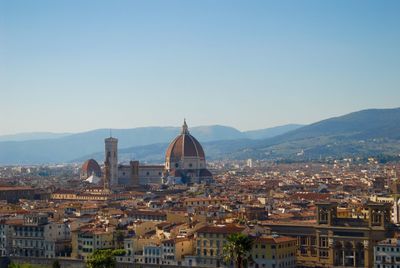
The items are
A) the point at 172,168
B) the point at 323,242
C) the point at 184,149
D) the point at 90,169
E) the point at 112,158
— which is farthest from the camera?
the point at 90,169

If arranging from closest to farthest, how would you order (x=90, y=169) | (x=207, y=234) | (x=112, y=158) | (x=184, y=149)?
1. (x=207, y=234)
2. (x=112, y=158)
3. (x=184, y=149)
4. (x=90, y=169)

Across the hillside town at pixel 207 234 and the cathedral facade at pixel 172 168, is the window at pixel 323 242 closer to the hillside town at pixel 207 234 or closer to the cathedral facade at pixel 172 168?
the hillside town at pixel 207 234

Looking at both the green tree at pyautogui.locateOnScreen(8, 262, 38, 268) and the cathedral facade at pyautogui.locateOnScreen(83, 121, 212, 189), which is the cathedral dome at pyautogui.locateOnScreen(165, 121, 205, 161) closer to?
the cathedral facade at pyautogui.locateOnScreen(83, 121, 212, 189)

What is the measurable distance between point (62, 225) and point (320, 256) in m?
21.1

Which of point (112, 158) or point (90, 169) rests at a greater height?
point (112, 158)

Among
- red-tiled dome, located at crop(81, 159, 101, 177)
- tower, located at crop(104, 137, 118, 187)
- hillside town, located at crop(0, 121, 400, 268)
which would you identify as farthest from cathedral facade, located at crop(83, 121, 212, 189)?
hillside town, located at crop(0, 121, 400, 268)

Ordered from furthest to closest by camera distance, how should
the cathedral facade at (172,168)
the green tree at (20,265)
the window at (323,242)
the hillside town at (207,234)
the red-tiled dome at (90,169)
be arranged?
the red-tiled dome at (90,169) → the cathedral facade at (172,168) → the green tree at (20,265) → the window at (323,242) → the hillside town at (207,234)

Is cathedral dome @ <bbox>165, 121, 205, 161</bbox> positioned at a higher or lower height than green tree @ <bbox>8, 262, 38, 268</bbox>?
higher

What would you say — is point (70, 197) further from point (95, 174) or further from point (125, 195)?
point (95, 174)

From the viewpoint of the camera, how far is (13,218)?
255 ft

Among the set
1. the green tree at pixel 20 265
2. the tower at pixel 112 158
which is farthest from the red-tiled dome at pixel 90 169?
the green tree at pixel 20 265

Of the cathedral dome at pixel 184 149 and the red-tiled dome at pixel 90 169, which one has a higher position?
the cathedral dome at pixel 184 149

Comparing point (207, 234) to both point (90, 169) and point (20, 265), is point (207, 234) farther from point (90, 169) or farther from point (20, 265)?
point (90, 169)

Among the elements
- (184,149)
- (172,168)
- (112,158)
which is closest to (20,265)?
(112,158)
